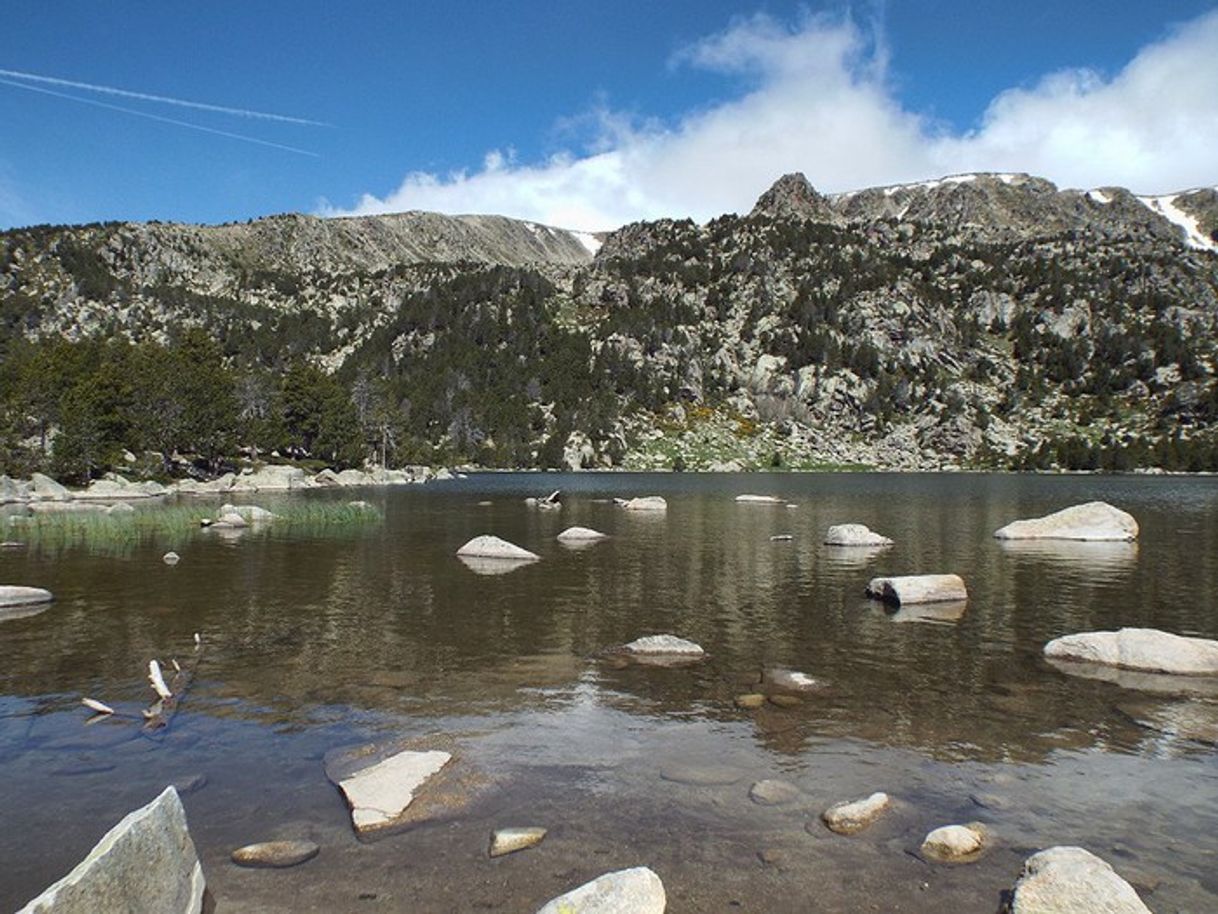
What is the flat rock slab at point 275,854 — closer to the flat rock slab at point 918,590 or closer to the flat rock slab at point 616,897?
the flat rock slab at point 616,897

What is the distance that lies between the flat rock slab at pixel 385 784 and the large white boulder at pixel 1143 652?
1884 centimetres

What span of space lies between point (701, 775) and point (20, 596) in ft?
97.2

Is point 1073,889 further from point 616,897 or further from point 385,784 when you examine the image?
point 385,784

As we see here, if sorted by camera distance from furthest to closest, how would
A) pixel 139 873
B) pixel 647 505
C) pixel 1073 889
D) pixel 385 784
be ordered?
pixel 647 505 < pixel 385 784 < pixel 1073 889 < pixel 139 873

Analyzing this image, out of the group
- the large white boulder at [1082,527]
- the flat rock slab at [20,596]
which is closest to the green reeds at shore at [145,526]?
the flat rock slab at [20,596]

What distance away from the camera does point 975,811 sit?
12.8 m

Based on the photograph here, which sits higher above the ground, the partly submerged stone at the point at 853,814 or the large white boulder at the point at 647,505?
the partly submerged stone at the point at 853,814

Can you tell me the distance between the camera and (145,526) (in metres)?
59.2

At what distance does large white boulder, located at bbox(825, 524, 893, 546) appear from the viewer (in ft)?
168

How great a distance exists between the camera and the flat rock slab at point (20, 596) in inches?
1169

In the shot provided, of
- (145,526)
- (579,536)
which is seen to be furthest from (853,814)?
(145,526)

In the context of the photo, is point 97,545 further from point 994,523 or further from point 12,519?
point 994,523

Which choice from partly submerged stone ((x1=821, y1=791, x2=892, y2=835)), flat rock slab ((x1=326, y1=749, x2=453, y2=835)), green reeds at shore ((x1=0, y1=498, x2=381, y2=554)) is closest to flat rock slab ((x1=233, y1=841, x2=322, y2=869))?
flat rock slab ((x1=326, y1=749, x2=453, y2=835))

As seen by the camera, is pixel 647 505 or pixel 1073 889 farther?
pixel 647 505
